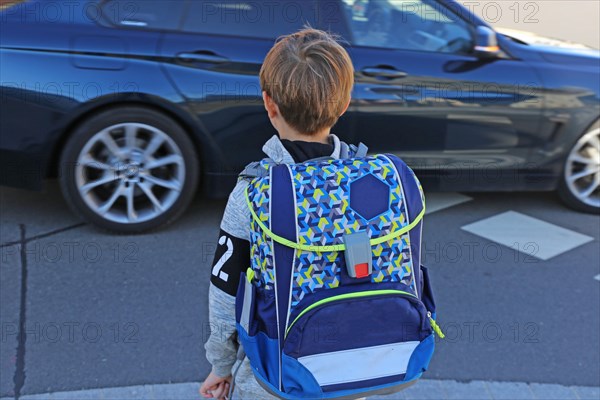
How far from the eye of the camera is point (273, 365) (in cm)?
170

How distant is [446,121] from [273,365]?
3454mm

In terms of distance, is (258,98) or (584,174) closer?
(258,98)

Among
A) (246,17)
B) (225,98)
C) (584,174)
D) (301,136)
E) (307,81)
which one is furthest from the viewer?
(584,174)

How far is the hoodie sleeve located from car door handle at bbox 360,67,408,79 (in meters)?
3.10

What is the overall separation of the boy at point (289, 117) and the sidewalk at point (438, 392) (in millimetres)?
1356

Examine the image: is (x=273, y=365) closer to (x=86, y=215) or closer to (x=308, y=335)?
(x=308, y=335)

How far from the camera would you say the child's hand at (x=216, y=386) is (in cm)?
200

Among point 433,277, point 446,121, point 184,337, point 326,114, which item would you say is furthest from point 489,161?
point 326,114

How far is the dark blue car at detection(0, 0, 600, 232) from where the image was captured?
14.3 feet

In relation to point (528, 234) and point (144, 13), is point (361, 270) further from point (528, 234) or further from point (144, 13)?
point (528, 234)

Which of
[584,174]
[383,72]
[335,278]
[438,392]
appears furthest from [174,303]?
[584,174]

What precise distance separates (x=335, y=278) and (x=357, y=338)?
0.15m

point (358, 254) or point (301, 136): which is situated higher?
point (301, 136)

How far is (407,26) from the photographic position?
4930 mm
